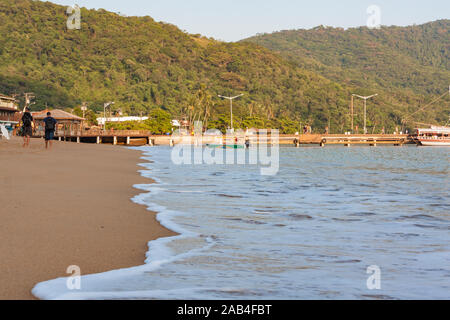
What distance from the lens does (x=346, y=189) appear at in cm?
1900

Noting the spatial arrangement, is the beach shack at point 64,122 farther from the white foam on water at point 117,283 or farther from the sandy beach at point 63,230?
the white foam on water at point 117,283

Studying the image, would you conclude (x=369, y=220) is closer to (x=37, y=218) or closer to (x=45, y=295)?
(x=37, y=218)

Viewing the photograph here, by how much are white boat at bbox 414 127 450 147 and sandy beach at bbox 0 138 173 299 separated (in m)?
123

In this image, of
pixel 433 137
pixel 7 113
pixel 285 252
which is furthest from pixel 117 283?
pixel 433 137

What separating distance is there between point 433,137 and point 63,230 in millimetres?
131926

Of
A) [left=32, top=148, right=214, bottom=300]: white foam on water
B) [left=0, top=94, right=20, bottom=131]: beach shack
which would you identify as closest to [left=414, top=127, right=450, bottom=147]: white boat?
[left=0, top=94, right=20, bottom=131]: beach shack

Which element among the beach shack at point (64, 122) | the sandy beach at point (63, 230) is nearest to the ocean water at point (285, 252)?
the sandy beach at point (63, 230)

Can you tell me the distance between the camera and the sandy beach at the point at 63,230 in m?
6.25

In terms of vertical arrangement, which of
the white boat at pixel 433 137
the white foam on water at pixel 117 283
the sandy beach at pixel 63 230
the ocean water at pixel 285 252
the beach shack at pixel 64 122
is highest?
the beach shack at pixel 64 122

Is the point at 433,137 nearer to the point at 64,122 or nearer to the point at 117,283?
the point at 64,122

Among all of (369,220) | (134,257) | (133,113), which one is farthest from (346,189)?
(133,113)

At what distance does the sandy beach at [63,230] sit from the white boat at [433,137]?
123 meters

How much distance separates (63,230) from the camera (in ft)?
27.9
